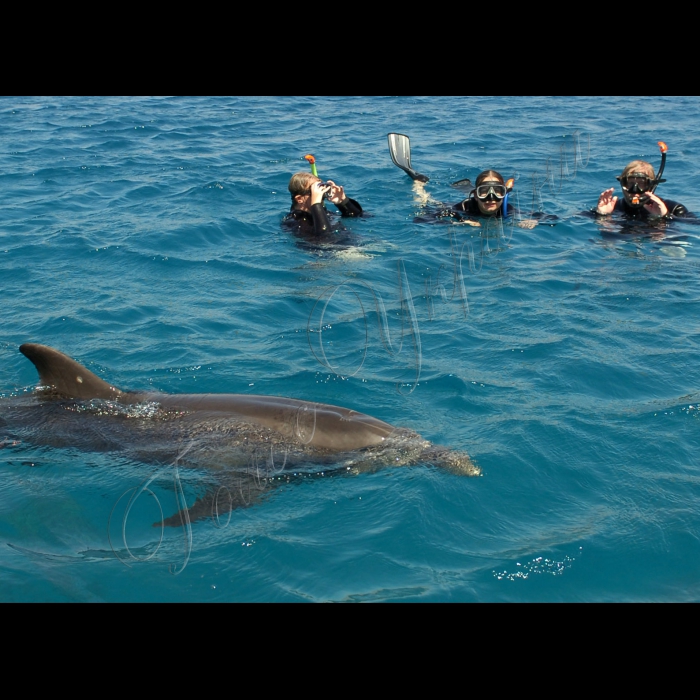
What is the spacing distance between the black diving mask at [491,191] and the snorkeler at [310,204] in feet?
8.03

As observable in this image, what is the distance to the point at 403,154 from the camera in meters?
16.9

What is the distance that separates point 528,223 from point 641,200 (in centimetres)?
199

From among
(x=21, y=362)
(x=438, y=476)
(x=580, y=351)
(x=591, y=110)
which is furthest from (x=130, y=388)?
(x=591, y=110)

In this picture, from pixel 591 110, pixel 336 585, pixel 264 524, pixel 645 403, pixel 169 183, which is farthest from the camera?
pixel 591 110

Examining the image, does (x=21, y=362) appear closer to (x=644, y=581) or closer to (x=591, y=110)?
(x=644, y=581)

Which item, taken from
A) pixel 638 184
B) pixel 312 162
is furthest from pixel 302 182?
pixel 638 184

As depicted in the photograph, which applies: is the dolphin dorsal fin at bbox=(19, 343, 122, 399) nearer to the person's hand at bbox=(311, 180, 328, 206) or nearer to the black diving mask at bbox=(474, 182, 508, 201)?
the person's hand at bbox=(311, 180, 328, 206)

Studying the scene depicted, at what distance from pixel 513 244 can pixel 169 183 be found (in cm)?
778

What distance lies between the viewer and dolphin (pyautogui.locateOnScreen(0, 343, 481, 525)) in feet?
22.4

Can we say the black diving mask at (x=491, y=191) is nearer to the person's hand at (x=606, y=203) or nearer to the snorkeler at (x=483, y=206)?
the snorkeler at (x=483, y=206)

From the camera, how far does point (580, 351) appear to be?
9109 millimetres

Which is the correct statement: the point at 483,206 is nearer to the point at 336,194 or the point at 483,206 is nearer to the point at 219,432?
the point at 336,194

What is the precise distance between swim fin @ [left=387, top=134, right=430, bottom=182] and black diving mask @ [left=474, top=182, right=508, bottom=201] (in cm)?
300

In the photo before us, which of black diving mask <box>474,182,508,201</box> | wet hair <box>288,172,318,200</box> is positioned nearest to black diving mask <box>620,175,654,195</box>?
black diving mask <box>474,182,508,201</box>
